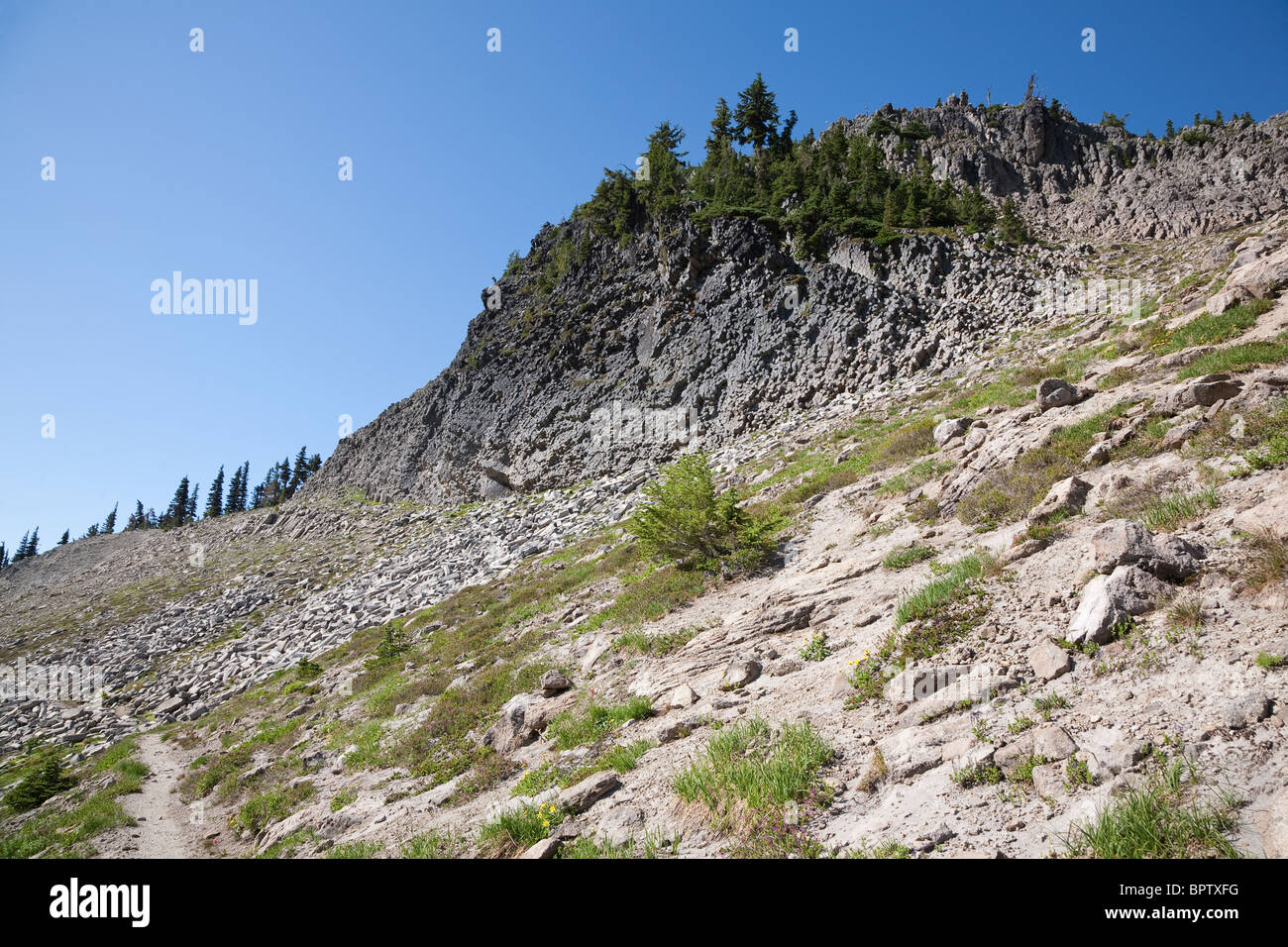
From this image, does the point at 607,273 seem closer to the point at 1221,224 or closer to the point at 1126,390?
the point at 1126,390

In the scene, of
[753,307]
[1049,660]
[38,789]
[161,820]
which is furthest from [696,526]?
[753,307]

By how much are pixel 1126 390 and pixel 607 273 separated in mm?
41030

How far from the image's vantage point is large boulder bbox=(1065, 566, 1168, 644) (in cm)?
521

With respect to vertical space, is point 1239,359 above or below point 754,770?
above

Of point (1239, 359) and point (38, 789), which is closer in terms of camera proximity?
point (1239, 359)

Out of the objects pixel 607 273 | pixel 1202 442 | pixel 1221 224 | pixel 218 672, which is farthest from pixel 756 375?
pixel 1221 224

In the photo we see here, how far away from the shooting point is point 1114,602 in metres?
5.31

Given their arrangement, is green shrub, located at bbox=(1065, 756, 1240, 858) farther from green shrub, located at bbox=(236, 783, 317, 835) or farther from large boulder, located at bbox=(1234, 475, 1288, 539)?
green shrub, located at bbox=(236, 783, 317, 835)

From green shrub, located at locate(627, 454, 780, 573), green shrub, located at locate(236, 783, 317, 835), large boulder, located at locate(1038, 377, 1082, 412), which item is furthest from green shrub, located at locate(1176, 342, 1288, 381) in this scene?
green shrub, located at locate(236, 783, 317, 835)

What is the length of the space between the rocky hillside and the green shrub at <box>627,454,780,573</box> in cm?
64

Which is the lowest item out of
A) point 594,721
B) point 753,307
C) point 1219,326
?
point 594,721

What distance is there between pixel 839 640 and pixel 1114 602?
3.36 meters

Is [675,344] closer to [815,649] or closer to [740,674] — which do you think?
[815,649]

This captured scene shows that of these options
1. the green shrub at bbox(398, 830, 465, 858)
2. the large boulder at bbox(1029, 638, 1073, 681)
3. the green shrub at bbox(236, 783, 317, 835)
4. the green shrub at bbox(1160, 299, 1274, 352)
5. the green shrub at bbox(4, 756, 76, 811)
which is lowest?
the green shrub at bbox(4, 756, 76, 811)
